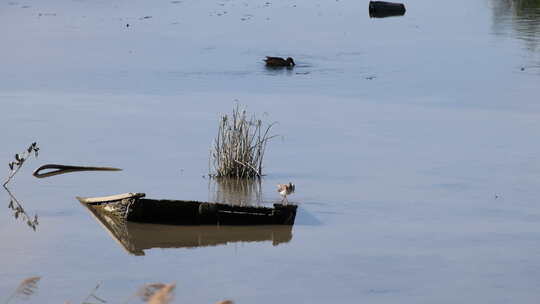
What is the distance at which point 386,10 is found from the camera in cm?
4278

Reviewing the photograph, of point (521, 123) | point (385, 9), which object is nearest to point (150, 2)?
point (385, 9)

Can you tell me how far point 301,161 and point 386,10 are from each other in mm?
28213

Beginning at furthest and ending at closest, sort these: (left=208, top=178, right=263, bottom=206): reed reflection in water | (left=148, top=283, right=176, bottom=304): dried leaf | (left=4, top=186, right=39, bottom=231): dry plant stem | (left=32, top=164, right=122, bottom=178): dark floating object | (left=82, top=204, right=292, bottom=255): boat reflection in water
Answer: (left=32, top=164, right=122, bottom=178): dark floating object → (left=208, top=178, right=263, bottom=206): reed reflection in water → (left=4, top=186, right=39, bottom=231): dry plant stem → (left=82, top=204, right=292, bottom=255): boat reflection in water → (left=148, top=283, right=176, bottom=304): dried leaf

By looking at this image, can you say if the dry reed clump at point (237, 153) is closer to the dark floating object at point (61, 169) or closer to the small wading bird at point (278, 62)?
the dark floating object at point (61, 169)

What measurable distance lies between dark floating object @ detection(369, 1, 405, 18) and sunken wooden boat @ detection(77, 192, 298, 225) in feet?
102

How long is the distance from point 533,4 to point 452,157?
3095 cm

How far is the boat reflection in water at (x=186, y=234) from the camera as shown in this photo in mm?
11578

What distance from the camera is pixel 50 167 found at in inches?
558

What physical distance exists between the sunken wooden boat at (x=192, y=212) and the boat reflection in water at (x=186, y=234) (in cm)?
6

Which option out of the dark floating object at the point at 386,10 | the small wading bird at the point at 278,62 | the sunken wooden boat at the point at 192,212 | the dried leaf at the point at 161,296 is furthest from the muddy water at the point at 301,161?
the dark floating object at the point at 386,10

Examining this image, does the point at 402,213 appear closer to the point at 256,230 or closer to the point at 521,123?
the point at 256,230

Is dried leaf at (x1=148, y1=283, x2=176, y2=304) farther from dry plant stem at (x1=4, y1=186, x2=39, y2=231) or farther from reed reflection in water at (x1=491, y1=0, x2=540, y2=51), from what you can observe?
reed reflection in water at (x1=491, y1=0, x2=540, y2=51)

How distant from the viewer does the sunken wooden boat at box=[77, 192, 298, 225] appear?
11.6 meters

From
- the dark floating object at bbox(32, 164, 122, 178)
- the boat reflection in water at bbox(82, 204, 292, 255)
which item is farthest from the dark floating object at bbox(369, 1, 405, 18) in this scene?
the boat reflection in water at bbox(82, 204, 292, 255)
